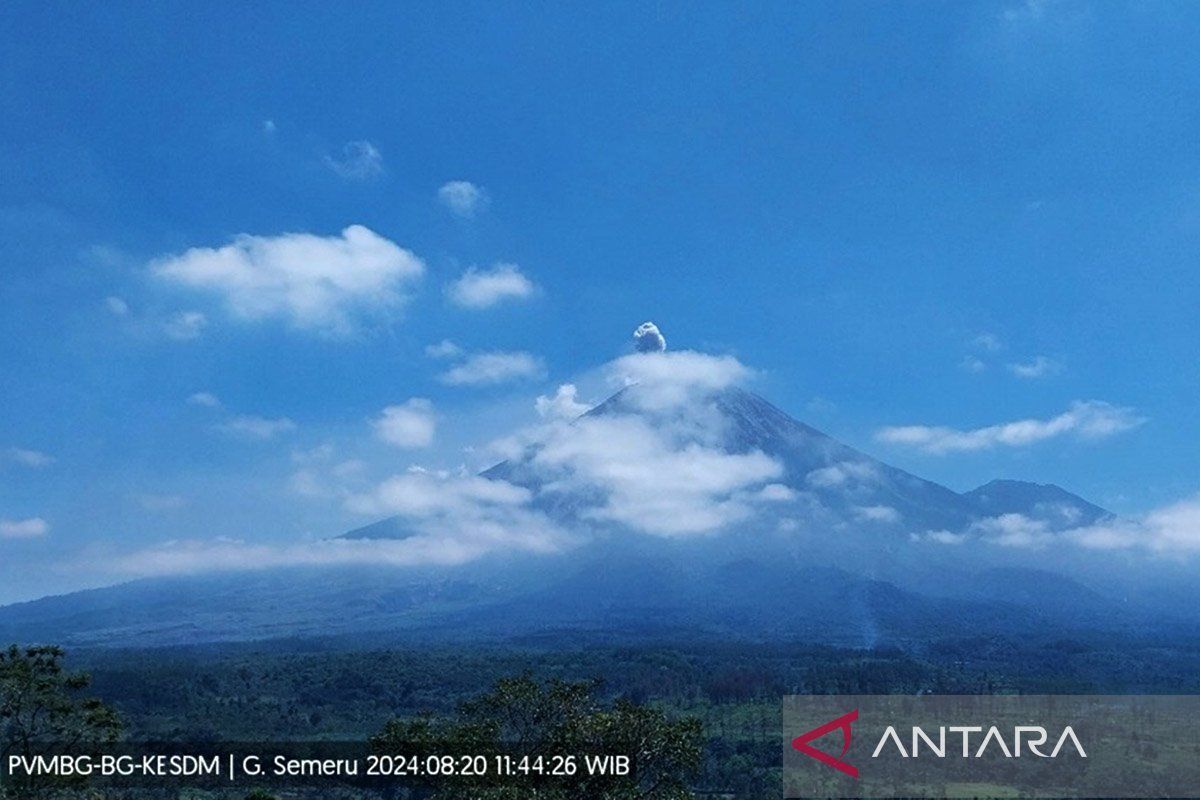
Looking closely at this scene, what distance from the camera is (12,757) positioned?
23625mm

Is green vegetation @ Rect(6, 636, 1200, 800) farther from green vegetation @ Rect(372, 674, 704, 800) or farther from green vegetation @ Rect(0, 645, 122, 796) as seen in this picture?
green vegetation @ Rect(0, 645, 122, 796)

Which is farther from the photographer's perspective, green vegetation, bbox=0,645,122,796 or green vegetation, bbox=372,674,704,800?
green vegetation, bbox=0,645,122,796

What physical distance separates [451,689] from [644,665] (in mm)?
37526

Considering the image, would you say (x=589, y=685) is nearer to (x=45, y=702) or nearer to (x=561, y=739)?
(x=561, y=739)

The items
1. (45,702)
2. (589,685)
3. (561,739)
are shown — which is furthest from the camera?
(589,685)

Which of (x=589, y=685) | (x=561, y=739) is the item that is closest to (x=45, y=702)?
(x=561, y=739)

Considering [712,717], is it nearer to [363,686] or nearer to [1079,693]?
[363,686]

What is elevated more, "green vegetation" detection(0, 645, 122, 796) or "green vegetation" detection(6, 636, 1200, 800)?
"green vegetation" detection(0, 645, 122, 796)

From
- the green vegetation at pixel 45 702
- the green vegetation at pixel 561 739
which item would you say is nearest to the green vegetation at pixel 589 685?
the green vegetation at pixel 561 739

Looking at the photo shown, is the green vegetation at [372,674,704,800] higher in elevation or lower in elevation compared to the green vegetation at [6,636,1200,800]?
higher

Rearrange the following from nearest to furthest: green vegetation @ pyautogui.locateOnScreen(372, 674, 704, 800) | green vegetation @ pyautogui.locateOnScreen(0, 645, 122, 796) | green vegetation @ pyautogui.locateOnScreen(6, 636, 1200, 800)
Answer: green vegetation @ pyautogui.locateOnScreen(372, 674, 704, 800)
green vegetation @ pyautogui.locateOnScreen(0, 645, 122, 796)
green vegetation @ pyautogui.locateOnScreen(6, 636, 1200, 800)

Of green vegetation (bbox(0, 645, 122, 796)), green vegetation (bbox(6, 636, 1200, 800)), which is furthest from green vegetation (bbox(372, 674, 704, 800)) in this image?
green vegetation (bbox(0, 645, 122, 796))

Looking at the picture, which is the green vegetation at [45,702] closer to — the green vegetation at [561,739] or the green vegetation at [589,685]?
A: the green vegetation at [589,685]

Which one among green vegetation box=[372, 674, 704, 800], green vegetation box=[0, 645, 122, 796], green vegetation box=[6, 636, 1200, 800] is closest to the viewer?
green vegetation box=[372, 674, 704, 800]
